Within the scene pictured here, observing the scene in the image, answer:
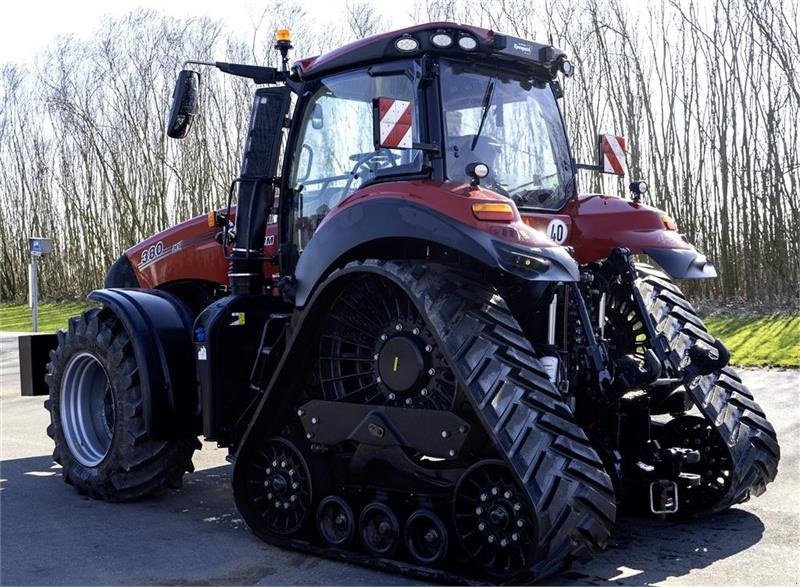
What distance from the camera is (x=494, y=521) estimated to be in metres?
3.96

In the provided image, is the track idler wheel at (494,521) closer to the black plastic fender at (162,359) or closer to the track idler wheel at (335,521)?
the track idler wheel at (335,521)

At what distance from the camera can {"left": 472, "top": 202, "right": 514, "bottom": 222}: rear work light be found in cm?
411

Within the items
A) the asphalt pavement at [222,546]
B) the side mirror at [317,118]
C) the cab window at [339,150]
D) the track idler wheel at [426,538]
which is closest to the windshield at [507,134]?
the cab window at [339,150]

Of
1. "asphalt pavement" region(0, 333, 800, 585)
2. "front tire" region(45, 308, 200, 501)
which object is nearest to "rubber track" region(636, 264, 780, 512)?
"asphalt pavement" region(0, 333, 800, 585)

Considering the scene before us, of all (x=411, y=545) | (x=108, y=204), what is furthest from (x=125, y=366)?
(x=108, y=204)

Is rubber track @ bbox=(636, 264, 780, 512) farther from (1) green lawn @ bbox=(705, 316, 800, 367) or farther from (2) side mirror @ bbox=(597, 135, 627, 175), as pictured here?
(1) green lawn @ bbox=(705, 316, 800, 367)

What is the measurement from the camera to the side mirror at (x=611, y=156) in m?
5.56

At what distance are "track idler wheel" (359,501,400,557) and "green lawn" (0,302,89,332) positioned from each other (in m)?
16.9

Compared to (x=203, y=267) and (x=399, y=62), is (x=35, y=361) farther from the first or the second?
(x=399, y=62)

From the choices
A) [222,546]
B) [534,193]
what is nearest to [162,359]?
[222,546]

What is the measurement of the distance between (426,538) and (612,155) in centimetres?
254

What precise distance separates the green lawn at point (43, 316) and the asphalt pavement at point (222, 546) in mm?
15163

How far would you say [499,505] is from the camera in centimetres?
396

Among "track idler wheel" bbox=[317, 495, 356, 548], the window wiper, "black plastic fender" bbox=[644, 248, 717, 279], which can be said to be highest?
the window wiper
